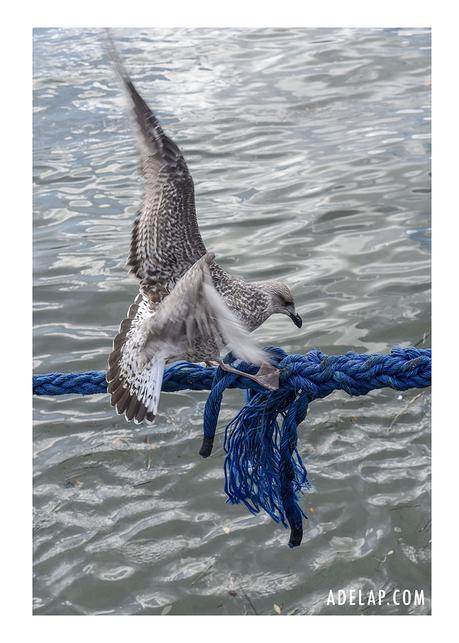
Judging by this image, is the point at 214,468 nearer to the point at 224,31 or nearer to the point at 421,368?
the point at 421,368

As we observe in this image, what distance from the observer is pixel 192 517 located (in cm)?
411

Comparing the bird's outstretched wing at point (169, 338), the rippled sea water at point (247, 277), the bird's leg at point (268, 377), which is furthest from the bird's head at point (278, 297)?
the bird's leg at point (268, 377)

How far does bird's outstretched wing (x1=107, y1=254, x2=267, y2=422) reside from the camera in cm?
255

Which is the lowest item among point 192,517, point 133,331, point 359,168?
point 192,517

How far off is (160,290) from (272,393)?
705 mm

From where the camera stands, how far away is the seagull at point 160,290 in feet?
9.34

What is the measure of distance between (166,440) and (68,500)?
23.8 inches

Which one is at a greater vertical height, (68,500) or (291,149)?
(291,149)

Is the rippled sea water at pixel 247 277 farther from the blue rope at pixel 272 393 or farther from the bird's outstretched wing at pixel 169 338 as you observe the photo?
the blue rope at pixel 272 393

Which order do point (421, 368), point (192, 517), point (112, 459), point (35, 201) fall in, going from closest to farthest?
point (421, 368), point (192, 517), point (112, 459), point (35, 201)

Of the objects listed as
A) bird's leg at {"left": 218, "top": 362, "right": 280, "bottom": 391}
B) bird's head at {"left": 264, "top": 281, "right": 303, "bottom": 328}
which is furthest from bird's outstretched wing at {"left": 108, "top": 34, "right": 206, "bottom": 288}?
bird's leg at {"left": 218, "top": 362, "right": 280, "bottom": 391}

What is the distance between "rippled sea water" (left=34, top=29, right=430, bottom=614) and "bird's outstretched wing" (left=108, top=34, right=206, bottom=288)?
0.49 ft

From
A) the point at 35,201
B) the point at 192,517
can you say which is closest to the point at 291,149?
the point at 35,201

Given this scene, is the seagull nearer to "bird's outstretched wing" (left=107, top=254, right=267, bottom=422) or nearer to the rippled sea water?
"bird's outstretched wing" (left=107, top=254, right=267, bottom=422)
